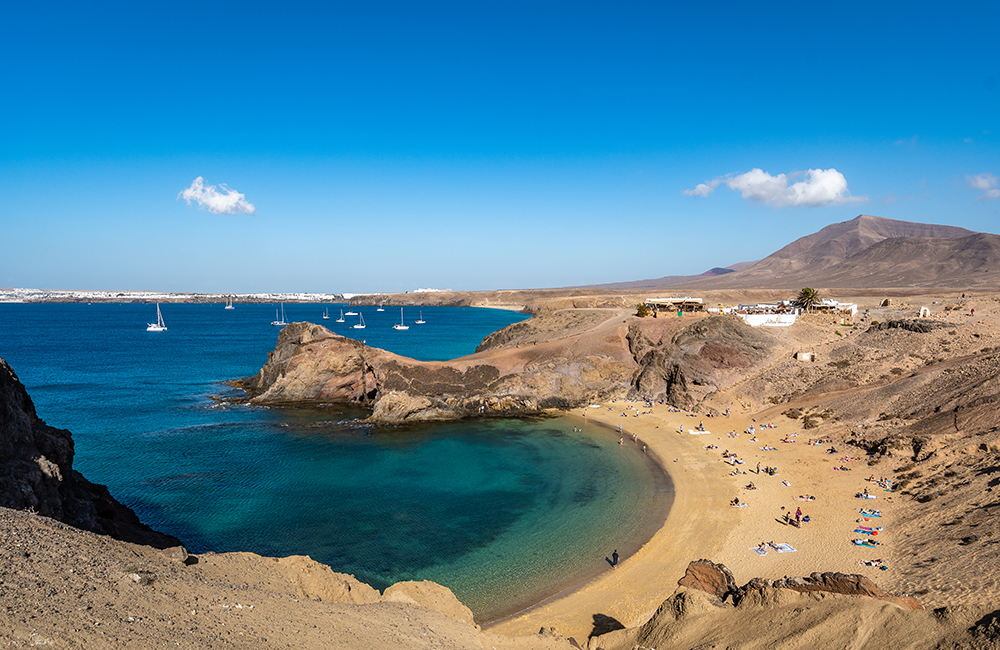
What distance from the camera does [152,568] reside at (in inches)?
462

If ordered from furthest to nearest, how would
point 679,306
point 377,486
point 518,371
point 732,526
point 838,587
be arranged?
point 679,306 < point 518,371 < point 377,486 < point 732,526 < point 838,587

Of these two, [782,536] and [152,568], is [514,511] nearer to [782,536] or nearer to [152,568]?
[782,536]

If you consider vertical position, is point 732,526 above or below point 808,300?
below

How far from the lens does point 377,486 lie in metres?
34.8

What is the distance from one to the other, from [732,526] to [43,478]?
101 feet

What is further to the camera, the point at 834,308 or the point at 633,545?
the point at 834,308

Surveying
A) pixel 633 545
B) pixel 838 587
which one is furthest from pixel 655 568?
pixel 838 587

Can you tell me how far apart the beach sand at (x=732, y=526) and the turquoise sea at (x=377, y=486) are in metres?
1.31

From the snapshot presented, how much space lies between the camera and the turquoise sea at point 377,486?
1009 inches

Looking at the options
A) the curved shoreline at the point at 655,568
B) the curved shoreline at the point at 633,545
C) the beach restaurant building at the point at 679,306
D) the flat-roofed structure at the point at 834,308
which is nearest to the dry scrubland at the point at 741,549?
the curved shoreline at the point at 655,568

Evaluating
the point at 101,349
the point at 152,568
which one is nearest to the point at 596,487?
the point at 152,568

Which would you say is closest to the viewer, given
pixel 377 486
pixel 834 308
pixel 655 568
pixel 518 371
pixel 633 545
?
pixel 655 568

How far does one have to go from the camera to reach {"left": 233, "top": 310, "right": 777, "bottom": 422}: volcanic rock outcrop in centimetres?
5384

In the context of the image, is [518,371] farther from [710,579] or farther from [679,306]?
[710,579]
